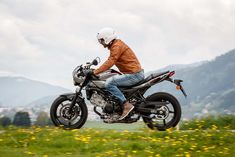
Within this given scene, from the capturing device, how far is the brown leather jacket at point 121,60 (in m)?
12.2

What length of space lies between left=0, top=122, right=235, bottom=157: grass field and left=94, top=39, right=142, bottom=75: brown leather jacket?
194 centimetres

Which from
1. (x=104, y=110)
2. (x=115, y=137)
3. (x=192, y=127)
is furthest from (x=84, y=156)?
(x=192, y=127)

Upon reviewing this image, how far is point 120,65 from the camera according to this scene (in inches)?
496

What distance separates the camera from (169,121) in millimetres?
12547

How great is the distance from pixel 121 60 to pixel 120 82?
597 mm

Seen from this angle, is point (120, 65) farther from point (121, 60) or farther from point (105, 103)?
point (105, 103)

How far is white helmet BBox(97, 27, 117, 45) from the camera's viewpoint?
40.4 ft

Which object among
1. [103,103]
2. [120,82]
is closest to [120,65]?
[120,82]

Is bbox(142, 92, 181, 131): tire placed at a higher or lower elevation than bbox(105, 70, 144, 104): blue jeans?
lower

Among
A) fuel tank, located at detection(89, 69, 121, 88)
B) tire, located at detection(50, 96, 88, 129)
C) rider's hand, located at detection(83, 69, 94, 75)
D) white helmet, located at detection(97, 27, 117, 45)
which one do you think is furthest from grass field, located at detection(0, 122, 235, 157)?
white helmet, located at detection(97, 27, 117, 45)

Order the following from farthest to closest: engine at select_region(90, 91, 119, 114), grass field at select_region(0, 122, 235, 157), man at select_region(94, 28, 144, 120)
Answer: engine at select_region(90, 91, 119, 114) → man at select_region(94, 28, 144, 120) → grass field at select_region(0, 122, 235, 157)

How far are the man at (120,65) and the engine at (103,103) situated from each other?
0.27 meters

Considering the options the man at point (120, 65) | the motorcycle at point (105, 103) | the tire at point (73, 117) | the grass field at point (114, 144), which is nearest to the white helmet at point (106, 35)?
the man at point (120, 65)

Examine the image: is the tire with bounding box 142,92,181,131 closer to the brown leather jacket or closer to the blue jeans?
the blue jeans
